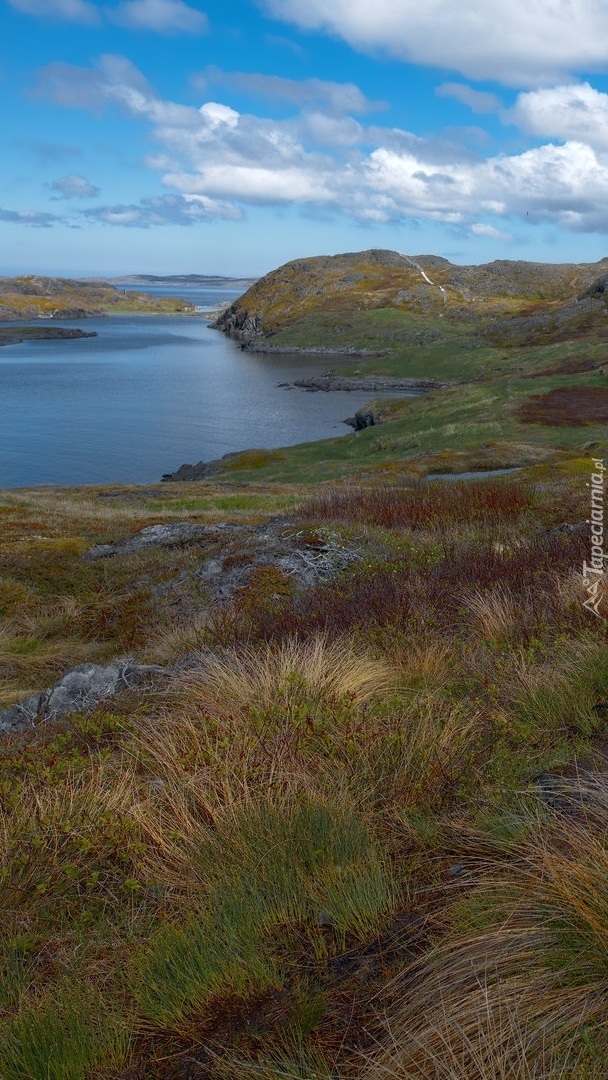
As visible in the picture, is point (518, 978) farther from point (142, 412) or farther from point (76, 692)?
point (142, 412)

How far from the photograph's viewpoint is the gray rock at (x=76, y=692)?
7293 mm

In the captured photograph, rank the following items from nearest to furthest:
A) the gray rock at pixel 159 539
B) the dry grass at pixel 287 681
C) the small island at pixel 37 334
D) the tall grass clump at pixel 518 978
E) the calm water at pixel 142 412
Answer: the tall grass clump at pixel 518 978 → the dry grass at pixel 287 681 → the gray rock at pixel 159 539 → the calm water at pixel 142 412 → the small island at pixel 37 334

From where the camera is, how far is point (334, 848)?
3646mm

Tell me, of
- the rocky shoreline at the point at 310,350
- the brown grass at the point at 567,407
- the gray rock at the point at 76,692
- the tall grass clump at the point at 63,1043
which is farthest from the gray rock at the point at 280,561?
the rocky shoreline at the point at 310,350

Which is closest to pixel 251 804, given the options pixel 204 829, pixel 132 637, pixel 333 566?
pixel 204 829

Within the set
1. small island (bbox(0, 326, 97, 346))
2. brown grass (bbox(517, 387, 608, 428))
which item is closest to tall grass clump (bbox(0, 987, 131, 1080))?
→ brown grass (bbox(517, 387, 608, 428))

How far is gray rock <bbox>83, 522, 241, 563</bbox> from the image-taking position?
17641mm

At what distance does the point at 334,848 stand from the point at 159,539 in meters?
15.4

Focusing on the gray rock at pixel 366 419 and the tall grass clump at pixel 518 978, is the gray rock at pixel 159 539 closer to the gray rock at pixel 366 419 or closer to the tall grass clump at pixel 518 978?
the tall grass clump at pixel 518 978

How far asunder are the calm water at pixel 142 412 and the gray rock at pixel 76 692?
2166 inches

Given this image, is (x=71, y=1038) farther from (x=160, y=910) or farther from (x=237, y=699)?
(x=237, y=699)

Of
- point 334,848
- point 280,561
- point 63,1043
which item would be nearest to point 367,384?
point 280,561

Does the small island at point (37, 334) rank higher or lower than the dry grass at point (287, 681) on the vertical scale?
higher

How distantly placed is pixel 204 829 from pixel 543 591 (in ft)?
15.3
